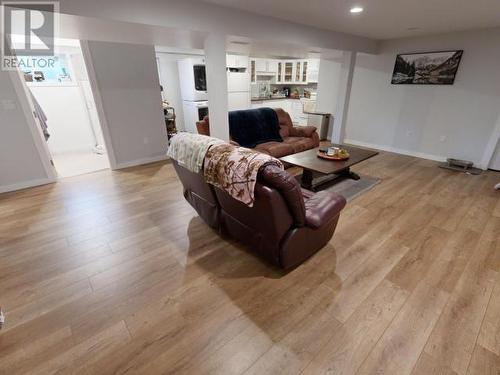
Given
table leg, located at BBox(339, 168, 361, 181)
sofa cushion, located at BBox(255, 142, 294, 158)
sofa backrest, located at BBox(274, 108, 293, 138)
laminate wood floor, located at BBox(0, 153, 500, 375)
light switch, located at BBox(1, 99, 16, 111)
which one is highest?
light switch, located at BBox(1, 99, 16, 111)

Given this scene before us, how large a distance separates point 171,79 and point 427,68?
5.70 meters

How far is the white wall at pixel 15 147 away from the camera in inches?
117

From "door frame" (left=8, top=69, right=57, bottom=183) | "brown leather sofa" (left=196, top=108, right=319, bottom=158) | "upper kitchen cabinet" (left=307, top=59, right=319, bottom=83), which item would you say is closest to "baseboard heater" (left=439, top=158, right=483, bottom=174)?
"brown leather sofa" (left=196, top=108, right=319, bottom=158)

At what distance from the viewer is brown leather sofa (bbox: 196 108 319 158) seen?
373 centimetres

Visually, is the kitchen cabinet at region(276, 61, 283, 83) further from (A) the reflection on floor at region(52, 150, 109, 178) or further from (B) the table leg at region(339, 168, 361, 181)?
(A) the reflection on floor at region(52, 150, 109, 178)

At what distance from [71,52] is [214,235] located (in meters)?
4.72

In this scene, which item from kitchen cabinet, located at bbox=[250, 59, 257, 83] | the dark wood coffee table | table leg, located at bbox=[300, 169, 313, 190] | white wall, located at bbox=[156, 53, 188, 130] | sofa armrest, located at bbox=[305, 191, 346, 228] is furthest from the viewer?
kitchen cabinet, located at bbox=[250, 59, 257, 83]

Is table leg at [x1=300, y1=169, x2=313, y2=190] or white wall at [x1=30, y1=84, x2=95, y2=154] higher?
white wall at [x1=30, y1=84, x2=95, y2=154]

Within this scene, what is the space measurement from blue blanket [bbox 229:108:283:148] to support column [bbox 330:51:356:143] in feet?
5.00

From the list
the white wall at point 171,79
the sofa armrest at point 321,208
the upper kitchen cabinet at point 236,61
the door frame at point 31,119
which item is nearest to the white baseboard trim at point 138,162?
the door frame at point 31,119

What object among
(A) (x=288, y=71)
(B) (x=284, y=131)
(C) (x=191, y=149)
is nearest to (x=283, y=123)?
(B) (x=284, y=131)

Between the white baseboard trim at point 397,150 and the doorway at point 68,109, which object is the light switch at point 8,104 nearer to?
the doorway at point 68,109

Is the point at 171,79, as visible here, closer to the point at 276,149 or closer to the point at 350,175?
the point at 276,149

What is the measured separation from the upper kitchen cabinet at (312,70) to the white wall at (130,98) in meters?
4.89
